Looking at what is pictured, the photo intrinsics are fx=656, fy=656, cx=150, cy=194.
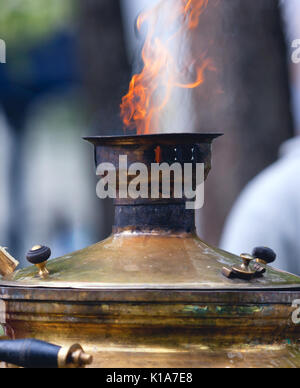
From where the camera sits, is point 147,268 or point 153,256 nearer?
point 147,268

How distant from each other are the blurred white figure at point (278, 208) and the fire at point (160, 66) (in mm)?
768

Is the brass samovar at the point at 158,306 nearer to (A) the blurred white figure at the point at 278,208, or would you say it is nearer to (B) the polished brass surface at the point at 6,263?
(B) the polished brass surface at the point at 6,263

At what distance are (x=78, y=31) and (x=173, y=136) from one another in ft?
10.2

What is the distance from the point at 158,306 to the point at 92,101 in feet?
10.9


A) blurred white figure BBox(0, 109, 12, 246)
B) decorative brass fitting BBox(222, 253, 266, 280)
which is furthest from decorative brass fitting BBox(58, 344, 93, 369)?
blurred white figure BBox(0, 109, 12, 246)

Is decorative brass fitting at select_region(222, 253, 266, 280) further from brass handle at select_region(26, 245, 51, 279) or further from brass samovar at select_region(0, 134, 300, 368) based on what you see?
brass handle at select_region(26, 245, 51, 279)

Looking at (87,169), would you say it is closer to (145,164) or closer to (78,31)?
(78,31)

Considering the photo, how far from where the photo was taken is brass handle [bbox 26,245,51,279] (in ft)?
8.37

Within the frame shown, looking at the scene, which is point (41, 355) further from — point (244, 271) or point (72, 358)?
point (244, 271)

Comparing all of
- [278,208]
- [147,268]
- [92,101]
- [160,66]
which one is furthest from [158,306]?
[92,101]

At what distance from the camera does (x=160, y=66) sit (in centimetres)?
350

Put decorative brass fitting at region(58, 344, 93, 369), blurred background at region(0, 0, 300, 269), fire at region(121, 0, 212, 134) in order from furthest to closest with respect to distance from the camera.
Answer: blurred background at region(0, 0, 300, 269) < fire at region(121, 0, 212, 134) < decorative brass fitting at region(58, 344, 93, 369)

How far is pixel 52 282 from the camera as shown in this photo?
2.47 m
